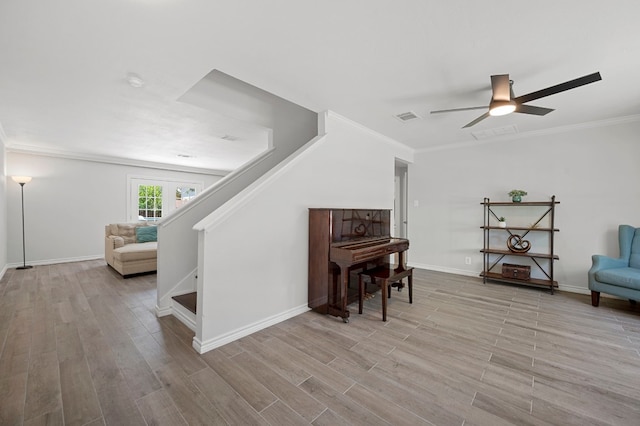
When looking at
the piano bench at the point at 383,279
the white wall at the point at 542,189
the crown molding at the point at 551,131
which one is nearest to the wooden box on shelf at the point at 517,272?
the white wall at the point at 542,189

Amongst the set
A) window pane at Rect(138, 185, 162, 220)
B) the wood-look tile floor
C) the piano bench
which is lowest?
the wood-look tile floor

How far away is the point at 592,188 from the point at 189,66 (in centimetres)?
534

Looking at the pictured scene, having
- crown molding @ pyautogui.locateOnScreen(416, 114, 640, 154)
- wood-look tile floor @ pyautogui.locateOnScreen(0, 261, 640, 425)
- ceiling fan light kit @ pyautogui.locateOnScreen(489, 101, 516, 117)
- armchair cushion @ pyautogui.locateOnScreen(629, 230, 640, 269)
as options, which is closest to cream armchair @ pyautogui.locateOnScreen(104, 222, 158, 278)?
wood-look tile floor @ pyautogui.locateOnScreen(0, 261, 640, 425)

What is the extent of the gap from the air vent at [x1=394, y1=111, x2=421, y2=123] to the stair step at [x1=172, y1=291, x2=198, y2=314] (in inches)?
129

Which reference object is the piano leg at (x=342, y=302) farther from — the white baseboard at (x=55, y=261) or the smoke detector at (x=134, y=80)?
the white baseboard at (x=55, y=261)

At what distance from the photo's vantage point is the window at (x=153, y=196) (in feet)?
21.8

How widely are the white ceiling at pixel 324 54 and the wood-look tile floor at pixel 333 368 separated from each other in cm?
240

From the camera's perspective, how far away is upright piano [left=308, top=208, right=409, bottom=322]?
2727 millimetres

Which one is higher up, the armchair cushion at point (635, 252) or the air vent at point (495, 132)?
the air vent at point (495, 132)

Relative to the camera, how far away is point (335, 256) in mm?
2783

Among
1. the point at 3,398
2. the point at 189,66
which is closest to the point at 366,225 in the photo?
the point at 189,66

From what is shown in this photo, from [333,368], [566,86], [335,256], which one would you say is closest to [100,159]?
[335,256]

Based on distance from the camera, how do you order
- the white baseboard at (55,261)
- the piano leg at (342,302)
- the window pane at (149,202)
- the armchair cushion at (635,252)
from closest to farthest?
the piano leg at (342,302) → the armchair cushion at (635,252) → the white baseboard at (55,261) → the window pane at (149,202)

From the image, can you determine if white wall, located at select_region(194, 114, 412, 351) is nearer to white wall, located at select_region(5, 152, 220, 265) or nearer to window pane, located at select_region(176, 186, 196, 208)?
white wall, located at select_region(5, 152, 220, 265)
